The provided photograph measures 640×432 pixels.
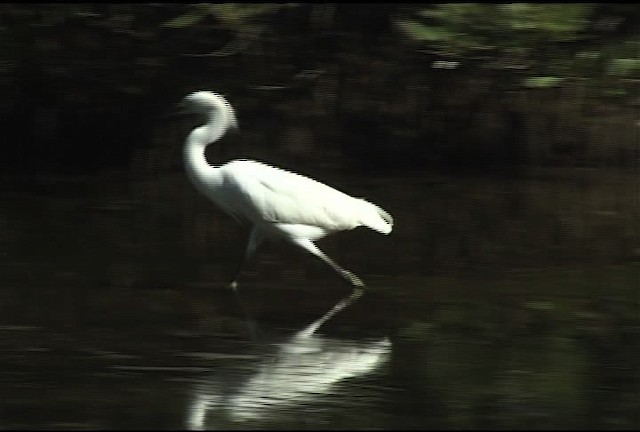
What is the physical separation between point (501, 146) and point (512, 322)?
923cm

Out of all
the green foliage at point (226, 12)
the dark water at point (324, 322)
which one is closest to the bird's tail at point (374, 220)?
the dark water at point (324, 322)

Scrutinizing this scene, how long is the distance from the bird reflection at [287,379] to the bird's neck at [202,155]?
1.93m

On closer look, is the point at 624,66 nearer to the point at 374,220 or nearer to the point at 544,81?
the point at 544,81

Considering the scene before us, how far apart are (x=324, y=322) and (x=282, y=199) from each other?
4.69ft

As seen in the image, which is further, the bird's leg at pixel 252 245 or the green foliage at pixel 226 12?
the green foliage at pixel 226 12

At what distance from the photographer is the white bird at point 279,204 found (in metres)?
9.61

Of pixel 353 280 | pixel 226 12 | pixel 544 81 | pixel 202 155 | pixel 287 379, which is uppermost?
pixel 226 12

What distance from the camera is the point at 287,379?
22.5 feet

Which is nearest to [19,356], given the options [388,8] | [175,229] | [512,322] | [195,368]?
[195,368]

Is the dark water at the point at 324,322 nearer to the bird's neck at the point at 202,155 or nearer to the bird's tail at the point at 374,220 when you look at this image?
the bird's tail at the point at 374,220

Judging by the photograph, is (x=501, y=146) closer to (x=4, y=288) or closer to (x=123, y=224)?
(x=123, y=224)

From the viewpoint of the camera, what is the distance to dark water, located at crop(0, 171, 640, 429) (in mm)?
6332

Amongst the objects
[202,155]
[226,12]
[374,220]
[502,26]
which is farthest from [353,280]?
[226,12]

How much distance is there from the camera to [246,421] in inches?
238
